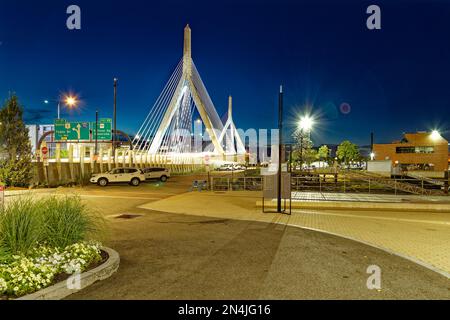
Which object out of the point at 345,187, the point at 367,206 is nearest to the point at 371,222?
the point at 367,206

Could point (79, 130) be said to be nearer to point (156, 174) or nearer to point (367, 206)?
point (156, 174)

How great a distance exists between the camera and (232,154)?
89938 millimetres

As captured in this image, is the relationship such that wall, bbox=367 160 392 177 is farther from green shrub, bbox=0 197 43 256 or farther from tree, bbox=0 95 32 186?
green shrub, bbox=0 197 43 256

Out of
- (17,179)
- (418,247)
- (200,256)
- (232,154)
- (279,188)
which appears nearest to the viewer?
(200,256)

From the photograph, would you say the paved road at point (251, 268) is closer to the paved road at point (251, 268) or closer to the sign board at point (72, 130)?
the paved road at point (251, 268)

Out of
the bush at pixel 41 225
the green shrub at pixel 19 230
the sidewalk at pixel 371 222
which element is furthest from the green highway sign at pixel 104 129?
the green shrub at pixel 19 230

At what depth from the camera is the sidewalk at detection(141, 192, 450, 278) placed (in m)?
7.72

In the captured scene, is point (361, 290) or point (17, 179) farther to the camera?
point (17, 179)

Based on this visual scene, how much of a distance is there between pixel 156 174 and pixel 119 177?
623 centimetres

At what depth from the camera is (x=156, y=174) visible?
114ft

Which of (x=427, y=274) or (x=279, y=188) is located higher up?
(x=279, y=188)

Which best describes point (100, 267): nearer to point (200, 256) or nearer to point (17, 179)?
point (200, 256)
